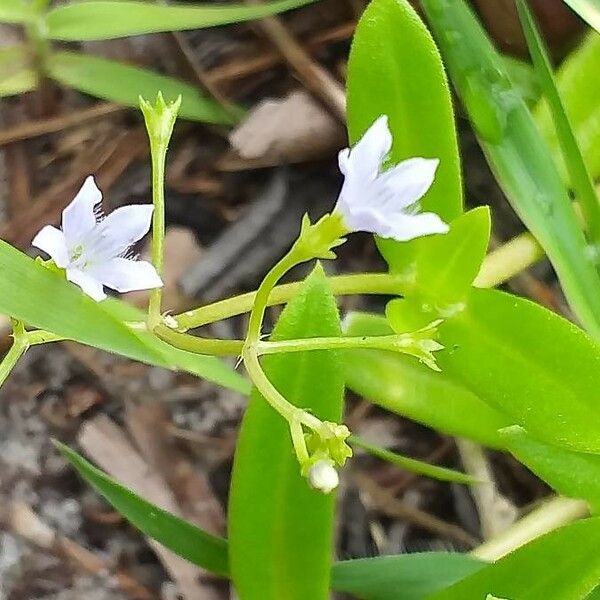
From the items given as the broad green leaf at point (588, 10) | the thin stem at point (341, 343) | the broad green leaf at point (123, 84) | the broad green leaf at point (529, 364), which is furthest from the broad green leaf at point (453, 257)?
the broad green leaf at point (123, 84)

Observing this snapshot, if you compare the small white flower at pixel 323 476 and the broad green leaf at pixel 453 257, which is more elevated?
the broad green leaf at pixel 453 257

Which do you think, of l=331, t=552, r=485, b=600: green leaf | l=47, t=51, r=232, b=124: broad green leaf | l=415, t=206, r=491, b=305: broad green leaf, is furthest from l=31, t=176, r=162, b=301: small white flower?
l=47, t=51, r=232, b=124: broad green leaf

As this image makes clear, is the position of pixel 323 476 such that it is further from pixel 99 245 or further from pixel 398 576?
pixel 398 576

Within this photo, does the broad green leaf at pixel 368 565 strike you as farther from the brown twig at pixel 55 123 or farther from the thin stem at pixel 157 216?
the brown twig at pixel 55 123

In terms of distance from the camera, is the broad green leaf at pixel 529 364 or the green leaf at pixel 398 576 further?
the green leaf at pixel 398 576

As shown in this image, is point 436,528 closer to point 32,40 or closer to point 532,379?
point 532,379

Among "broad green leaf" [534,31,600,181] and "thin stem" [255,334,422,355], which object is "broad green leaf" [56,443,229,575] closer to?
"thin stem" [255,334,422,355]

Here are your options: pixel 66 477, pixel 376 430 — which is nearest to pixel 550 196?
pixel 376 430
